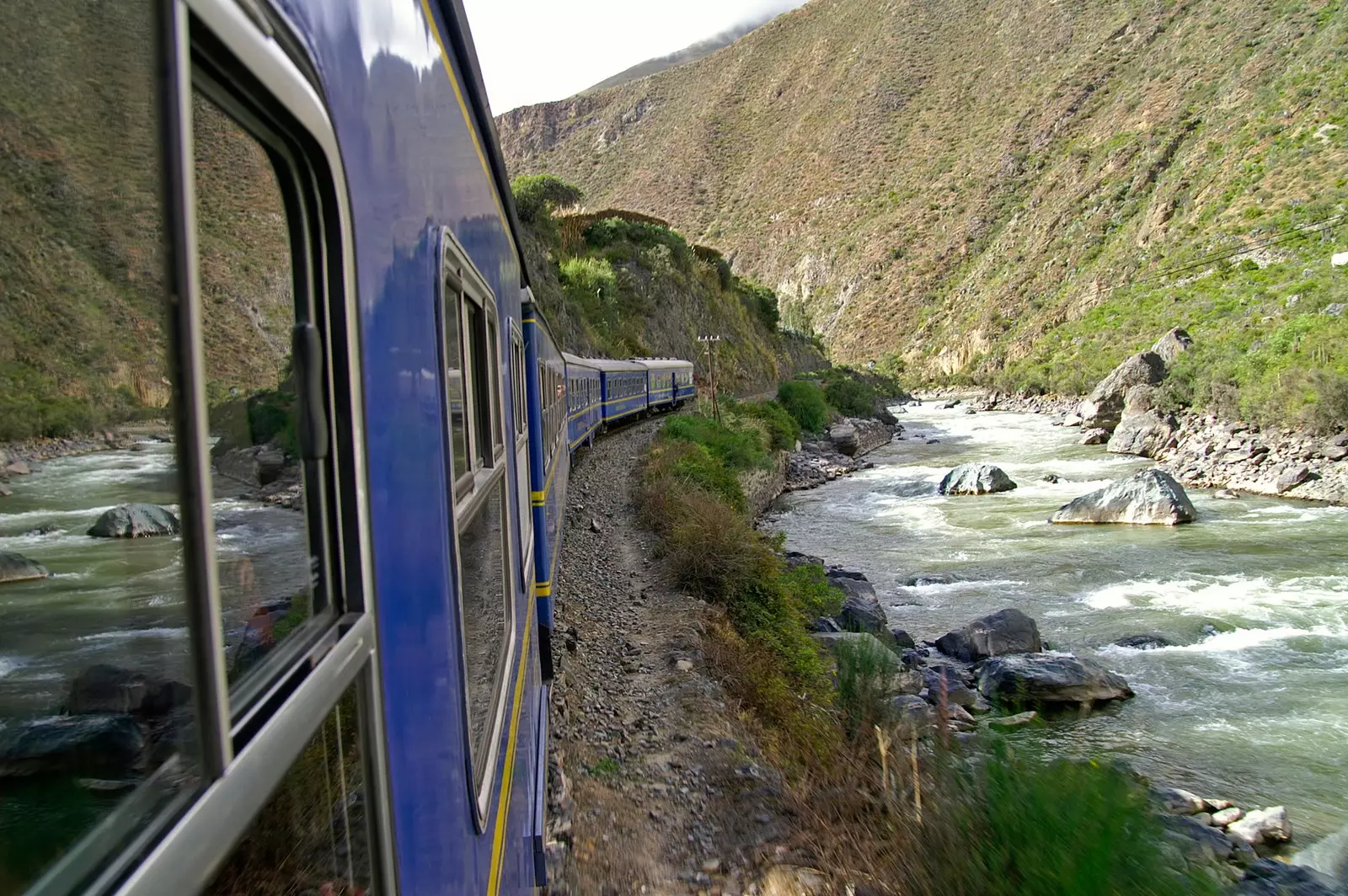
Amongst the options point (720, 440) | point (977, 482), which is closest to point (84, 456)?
point (720, 440)

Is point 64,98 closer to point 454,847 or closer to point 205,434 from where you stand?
point 205,434

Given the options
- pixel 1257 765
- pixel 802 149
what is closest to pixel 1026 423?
pixel 1257 765

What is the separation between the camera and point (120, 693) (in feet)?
2.31

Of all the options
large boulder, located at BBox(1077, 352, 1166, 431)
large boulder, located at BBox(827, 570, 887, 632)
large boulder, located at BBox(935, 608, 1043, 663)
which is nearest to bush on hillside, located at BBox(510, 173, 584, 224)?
large boulder, located at BBox(1077, 352, 1166, 431)

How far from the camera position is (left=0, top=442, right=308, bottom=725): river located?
2.13 feet

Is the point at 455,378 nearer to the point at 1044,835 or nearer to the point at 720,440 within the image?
the point at 1044,835

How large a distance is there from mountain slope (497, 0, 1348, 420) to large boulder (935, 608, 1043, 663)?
18.8 meters

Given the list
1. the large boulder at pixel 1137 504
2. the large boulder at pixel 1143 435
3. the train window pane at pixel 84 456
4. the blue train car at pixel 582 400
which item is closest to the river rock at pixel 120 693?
the train window pane at pixel 84 456

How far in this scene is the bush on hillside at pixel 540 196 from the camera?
116 ft

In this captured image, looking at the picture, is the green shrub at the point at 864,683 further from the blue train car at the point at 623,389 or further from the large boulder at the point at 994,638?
the blue train car at the point at 623,389

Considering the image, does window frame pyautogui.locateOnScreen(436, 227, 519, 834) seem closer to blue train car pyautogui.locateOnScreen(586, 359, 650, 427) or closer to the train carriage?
the train carriage

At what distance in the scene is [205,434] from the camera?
0.76 meters

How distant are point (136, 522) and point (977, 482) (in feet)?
74.7

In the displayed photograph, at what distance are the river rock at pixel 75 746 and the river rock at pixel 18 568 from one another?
0.36 feet
